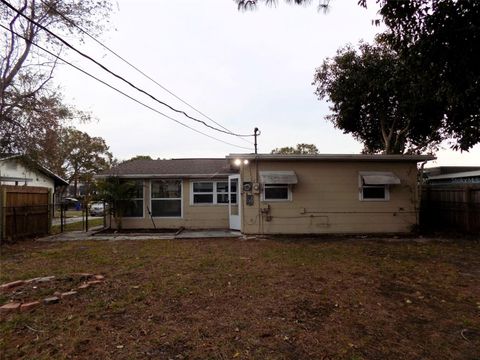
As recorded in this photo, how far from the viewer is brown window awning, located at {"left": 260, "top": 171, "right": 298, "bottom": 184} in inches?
453

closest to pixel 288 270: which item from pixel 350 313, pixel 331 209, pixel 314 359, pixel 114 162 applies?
pixel 350 313

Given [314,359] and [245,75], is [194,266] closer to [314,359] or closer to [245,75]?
[314,359]

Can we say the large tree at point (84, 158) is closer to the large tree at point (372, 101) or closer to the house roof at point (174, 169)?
the house roof at point (174, 169)

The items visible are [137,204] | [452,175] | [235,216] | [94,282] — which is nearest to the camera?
[94,282]

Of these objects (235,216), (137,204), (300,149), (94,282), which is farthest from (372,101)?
(300,149)

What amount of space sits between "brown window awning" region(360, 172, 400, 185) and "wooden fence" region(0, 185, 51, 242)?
11.4m

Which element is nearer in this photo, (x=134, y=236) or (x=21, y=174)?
(x=134, y=236)

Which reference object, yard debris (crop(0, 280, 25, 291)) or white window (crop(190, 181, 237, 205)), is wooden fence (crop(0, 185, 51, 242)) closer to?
white window (crop(190, 181, 237, 205))

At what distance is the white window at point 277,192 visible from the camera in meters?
12.0

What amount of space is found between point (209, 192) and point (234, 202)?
4.42 feet

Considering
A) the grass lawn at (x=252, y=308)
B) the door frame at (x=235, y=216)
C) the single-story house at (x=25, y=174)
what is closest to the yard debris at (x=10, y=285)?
the grass lawn at (x=252, y=308)

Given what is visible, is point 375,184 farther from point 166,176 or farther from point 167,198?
point 167,198

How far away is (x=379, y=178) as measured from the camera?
38.9 feet

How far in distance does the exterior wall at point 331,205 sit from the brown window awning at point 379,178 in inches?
9.5
